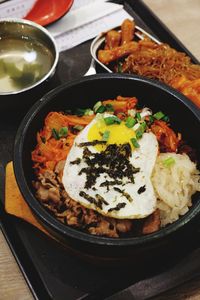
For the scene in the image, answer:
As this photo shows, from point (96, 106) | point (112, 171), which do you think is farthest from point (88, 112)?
point (112, 171)

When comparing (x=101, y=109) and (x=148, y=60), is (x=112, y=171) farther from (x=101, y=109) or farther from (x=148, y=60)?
(x=148, y=60)

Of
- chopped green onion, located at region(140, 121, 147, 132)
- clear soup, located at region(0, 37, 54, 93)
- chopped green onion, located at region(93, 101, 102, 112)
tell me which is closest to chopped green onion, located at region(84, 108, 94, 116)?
chopped green onion, located at region(93, 101, 102, 112)

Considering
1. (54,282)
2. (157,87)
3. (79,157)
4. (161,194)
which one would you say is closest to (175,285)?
(161,194)

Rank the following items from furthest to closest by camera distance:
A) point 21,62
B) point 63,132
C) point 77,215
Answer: point 21,62 < point 63,132 < point 77,215

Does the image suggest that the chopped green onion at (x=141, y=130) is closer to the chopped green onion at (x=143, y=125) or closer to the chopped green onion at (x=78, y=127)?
the chopped green onion at (x=143, y=125)

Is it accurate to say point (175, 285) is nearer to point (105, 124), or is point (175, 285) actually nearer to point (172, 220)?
point (172, 220)

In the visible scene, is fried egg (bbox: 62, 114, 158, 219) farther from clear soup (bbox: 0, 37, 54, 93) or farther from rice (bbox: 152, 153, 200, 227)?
clear soup (bbox: 0, 37, 54, 93)
